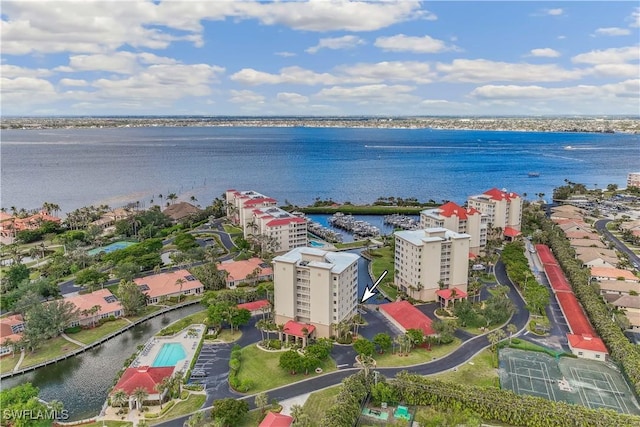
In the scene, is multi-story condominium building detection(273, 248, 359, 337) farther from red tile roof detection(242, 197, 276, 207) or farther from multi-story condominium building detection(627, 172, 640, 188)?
multi-story condominium building detection(627, 172, 640, 188)

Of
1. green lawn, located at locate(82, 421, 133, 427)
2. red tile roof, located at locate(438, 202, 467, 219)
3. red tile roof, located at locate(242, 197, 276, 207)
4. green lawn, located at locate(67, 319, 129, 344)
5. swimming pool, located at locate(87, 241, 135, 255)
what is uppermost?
red tile roof, located at locate(438, 202, 467, 219)

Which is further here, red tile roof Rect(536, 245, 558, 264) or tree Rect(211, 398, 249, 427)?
red tile roof Rect(536, 245, 558, 264)

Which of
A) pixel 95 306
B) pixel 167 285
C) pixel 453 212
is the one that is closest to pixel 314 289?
pixel 167 285

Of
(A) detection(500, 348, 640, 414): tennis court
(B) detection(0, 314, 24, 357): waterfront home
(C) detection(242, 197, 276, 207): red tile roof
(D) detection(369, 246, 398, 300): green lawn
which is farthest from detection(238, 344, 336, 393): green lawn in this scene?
(C) detection(242, 197, 276, 207): red tile roof

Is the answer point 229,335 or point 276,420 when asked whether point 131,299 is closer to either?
point 229,335

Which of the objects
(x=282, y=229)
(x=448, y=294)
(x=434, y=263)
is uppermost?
(x=282, y=229)

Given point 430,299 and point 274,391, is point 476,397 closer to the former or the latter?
point 274,391

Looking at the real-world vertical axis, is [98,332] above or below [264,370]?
below

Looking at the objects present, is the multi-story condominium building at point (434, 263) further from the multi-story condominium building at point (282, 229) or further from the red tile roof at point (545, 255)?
the multi-story condominium building at point (282, 229)
